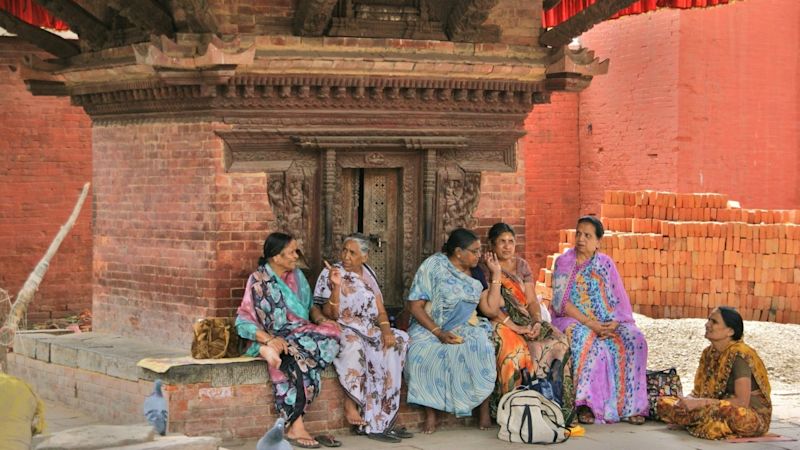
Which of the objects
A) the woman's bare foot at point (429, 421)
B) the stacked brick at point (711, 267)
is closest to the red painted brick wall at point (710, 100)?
the stacked brick at point (711, 267)

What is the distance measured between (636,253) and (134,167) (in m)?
6.64

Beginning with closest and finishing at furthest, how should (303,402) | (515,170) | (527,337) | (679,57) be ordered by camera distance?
(303,402), (527,337), (515,170), (679,57)

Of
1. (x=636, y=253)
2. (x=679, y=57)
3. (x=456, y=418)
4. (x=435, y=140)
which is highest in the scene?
(x=679, y=57)

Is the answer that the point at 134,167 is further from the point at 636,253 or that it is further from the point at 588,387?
the point at 636,253

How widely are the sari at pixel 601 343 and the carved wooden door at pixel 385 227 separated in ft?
4.16

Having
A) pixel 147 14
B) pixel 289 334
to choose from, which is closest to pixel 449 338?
pixel 289 334

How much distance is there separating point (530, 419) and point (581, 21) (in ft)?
10.9

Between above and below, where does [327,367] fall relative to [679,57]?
below

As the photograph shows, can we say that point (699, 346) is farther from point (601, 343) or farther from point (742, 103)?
point (742, 103)

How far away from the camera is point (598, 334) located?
10.8m

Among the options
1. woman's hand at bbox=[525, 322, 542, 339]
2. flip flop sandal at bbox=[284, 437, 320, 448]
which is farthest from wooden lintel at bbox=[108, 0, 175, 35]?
woman's hand at bbox=[525, 322, 542, 339]

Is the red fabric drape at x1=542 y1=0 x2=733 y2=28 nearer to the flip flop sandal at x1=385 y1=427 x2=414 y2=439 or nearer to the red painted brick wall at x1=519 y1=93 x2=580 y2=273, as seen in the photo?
the flip flop sandal at x1=385 y1=427 x2=414 y2=439

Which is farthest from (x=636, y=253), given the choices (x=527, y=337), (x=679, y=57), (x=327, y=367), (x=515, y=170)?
(x=327, y=367)

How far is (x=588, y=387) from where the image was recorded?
10.6m
